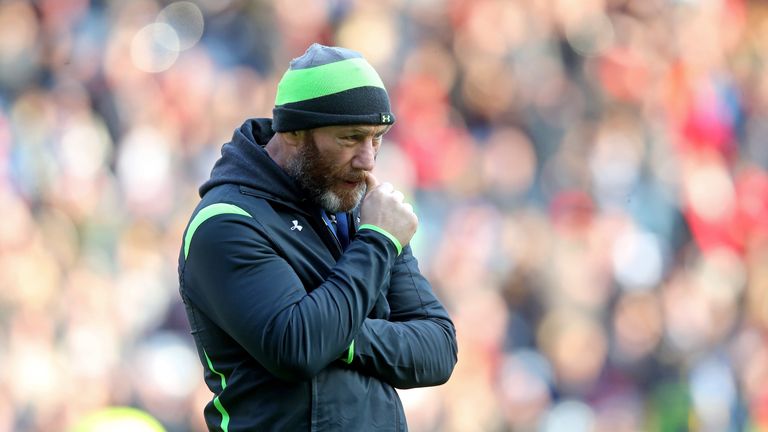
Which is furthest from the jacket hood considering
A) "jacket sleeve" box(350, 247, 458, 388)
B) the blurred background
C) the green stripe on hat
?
the blurred background

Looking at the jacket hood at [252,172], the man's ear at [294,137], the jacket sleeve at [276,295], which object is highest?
the man's ear at [294,137]

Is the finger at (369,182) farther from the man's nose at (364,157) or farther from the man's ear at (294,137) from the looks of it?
the man's ear at (294,137)

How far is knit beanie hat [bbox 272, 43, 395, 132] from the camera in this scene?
2.38 metres

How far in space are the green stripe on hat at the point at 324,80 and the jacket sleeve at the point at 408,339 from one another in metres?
0.43

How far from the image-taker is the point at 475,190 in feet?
21.6

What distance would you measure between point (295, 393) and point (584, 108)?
197 inches

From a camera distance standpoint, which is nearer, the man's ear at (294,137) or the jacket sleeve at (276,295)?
the jacket sleeve at (276,295)

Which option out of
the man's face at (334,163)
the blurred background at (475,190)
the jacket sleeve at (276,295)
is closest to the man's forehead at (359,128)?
the man's face at (334,163)

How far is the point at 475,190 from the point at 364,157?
4.21 m

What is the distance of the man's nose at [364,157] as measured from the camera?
7.94 ft

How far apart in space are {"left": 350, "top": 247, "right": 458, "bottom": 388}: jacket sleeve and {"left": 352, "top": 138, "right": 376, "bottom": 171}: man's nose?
280 mm

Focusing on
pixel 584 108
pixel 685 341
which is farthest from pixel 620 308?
pixel 584 108

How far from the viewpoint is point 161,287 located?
579 centimetres

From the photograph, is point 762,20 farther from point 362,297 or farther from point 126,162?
point 362,297
